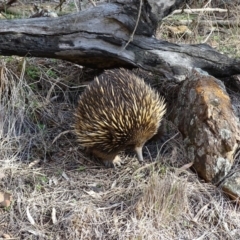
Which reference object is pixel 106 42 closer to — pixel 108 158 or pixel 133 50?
pixel 133 50

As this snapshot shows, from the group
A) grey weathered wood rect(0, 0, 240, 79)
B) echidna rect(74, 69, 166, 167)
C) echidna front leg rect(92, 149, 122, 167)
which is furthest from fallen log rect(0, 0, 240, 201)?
echidna front leg rect(92, 149, 122, 167)

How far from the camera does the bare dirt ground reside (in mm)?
3174

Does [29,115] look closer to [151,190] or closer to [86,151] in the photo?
[86,151]

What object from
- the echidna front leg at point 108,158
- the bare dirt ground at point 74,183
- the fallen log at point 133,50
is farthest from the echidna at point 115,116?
the fallen log at point 133,50

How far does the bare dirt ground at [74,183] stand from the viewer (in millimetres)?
3174

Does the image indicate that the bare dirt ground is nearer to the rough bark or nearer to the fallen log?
the rough bark

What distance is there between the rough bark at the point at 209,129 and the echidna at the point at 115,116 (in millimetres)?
257

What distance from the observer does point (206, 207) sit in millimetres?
3357

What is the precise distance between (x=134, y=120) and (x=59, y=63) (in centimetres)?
139

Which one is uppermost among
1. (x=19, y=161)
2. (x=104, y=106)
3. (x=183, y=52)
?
(x=183, y=52)

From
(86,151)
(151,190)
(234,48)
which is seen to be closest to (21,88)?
(86,151)

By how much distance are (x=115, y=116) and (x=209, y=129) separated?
25.9 inches

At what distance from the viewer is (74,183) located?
3541mm

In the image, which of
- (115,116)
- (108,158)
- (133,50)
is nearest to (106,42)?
(133,50)
